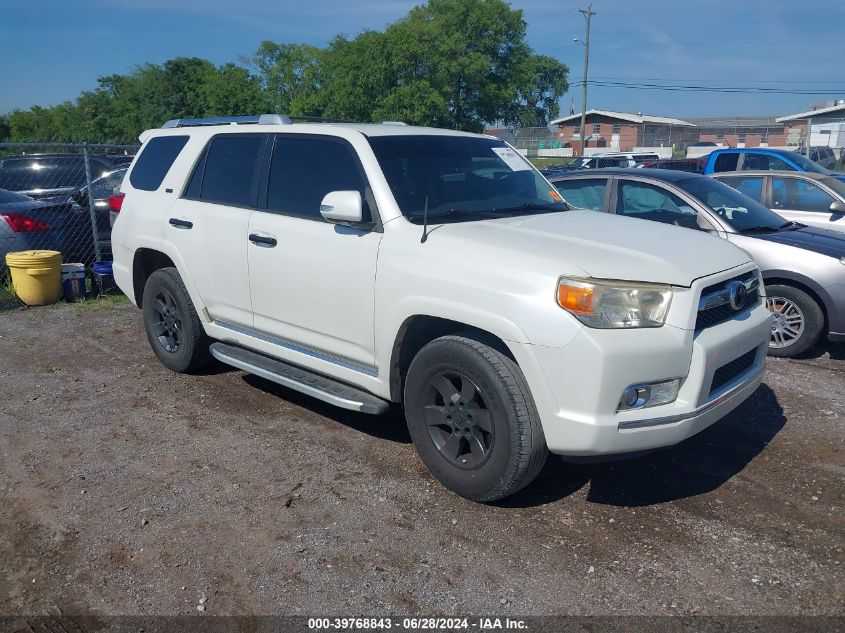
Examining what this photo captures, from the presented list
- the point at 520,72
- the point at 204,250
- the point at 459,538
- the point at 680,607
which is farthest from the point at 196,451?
the point at 520,72

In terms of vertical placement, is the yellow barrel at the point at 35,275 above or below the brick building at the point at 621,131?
below

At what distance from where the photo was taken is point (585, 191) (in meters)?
7.48

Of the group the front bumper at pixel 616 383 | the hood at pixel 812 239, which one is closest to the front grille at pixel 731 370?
the front bumper at pixel 616 383

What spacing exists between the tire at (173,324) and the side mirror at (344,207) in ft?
6.56

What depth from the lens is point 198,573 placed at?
331cm

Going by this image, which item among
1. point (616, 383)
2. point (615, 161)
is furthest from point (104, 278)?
point (615, 161)

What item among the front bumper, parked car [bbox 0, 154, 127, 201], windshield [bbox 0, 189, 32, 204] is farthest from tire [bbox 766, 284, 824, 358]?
parked car [bbox 0, 154, 127, 201]

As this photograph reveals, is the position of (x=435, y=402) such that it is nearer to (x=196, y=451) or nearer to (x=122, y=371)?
(x=196, y=451)

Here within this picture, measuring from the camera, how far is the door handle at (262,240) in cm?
468

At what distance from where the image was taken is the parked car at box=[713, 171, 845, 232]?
830cm

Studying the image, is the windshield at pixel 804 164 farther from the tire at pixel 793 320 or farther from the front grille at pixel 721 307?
the front grille at pixel 721 307

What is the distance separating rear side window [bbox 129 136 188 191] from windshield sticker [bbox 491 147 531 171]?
98.8 inches

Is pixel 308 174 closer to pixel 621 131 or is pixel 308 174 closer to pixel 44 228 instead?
pixel 44 228

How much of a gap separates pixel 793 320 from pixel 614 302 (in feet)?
12.7
